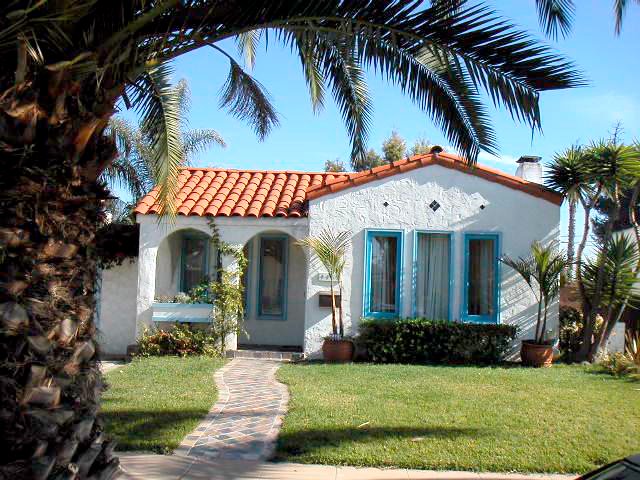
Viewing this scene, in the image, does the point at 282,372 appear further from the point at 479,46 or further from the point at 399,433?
the point at 479,46

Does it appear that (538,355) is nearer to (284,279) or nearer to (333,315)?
(333,315)

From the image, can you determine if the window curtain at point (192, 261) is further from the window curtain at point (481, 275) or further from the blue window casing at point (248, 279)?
the window curtain at point (481, 275)

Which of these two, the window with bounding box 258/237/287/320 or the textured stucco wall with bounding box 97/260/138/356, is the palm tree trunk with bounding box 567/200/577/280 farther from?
the textured stucco wall with bounding box 97/260/138/356

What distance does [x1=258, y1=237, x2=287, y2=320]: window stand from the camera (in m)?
15.3

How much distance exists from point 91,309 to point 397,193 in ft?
32.0

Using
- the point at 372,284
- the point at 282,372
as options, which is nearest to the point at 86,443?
the point at 282,372

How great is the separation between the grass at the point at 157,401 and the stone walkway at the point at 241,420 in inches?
6.8

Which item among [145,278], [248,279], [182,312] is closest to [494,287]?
[248,279]

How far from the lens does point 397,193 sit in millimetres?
13672

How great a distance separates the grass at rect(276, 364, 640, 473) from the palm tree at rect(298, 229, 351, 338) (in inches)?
73.4

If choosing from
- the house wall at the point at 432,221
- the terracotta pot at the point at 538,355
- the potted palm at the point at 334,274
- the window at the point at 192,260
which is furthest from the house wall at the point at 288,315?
the terracotta pot at the point at 538,355

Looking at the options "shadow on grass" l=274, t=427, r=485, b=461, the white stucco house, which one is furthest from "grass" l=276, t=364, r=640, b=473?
the white stucco house

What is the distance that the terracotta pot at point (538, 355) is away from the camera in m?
12.5

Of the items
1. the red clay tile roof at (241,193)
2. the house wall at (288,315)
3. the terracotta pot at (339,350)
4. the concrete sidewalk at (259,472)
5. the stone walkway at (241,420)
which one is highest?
the red clay tile roof at (241,193)
